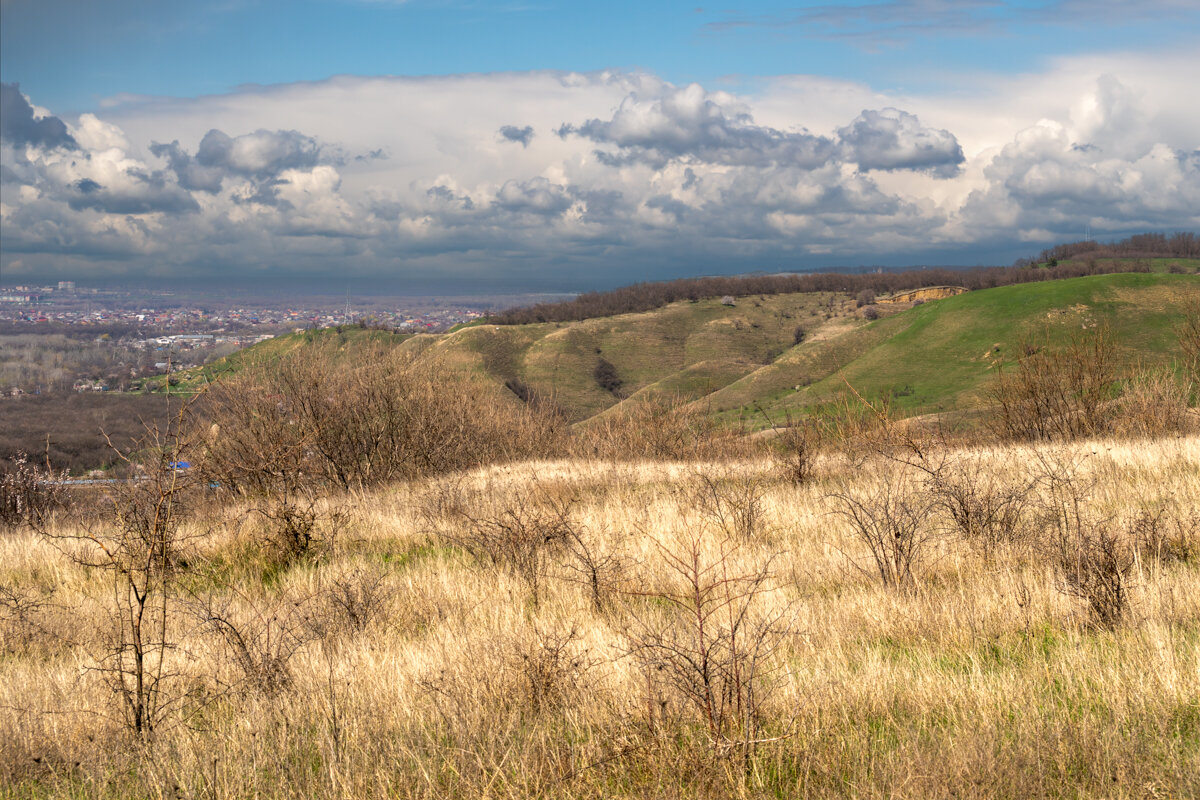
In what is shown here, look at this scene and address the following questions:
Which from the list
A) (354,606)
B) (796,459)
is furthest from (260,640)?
(796,459)

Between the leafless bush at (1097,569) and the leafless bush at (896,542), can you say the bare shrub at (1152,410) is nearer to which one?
the leafless bush at (896,542)

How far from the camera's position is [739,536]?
320 inches

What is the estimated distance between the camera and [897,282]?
185m

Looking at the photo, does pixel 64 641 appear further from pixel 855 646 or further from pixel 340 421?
pixel 340 421

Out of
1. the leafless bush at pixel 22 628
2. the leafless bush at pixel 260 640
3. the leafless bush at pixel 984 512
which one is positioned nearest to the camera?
the leafless bush at pixel 260 640

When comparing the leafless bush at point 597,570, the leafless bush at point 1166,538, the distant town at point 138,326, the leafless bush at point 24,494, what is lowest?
the leafless bush at point 24,494

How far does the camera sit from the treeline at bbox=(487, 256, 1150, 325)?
15650cm

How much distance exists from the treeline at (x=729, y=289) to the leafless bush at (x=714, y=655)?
151925 mm

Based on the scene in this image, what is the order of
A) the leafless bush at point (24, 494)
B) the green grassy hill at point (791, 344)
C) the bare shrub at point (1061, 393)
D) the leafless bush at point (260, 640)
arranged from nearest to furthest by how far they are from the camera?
the leafless bush at point (260, 640)
the leafless bush at point (24, 494)
the bare shrub at point (1061, 393)
the green grassy hill at point (791, 344)

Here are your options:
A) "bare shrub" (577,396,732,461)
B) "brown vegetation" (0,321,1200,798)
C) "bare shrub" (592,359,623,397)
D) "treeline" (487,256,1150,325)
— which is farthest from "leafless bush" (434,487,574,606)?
"treeline" (487,256,1150,325)

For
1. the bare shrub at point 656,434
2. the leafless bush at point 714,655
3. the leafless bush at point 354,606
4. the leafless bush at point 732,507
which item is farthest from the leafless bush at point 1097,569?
the bare shrub at point 656,434

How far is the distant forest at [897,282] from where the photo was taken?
141125 mm

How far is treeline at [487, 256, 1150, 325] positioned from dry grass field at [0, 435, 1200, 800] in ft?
491

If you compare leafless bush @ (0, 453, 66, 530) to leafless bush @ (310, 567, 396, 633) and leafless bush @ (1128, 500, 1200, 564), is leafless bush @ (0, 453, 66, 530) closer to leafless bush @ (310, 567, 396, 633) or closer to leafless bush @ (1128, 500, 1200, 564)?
leafless bush @ (310, 567, 396, 633)
